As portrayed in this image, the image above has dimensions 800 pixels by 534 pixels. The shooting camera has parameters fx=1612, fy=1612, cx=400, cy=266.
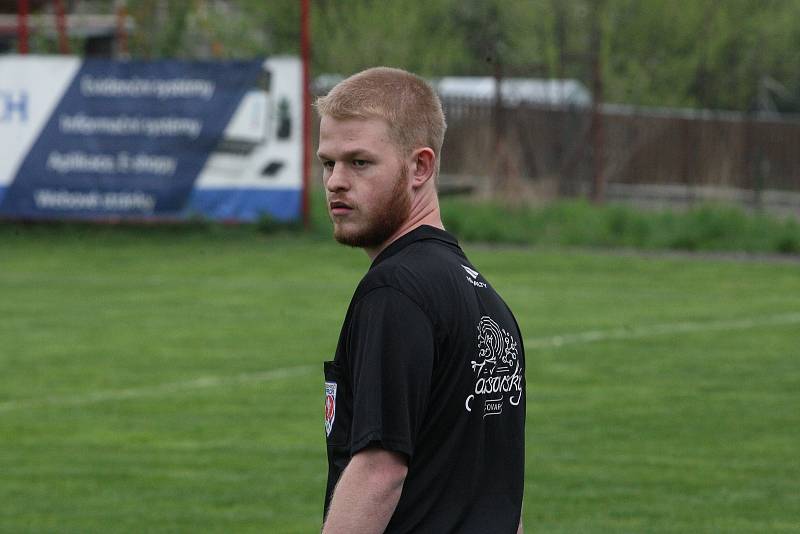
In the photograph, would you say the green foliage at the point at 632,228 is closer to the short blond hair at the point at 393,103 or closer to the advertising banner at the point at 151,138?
the advertising banner at the point at 151,138

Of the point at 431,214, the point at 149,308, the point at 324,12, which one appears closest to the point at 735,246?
the point at 149,308

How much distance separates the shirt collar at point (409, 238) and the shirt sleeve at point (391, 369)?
0.17 meters

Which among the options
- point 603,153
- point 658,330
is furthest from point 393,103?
point 603,153

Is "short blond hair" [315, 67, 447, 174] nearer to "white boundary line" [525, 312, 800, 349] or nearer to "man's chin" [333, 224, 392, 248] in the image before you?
"man's chin" [333, 224, 392, 248]

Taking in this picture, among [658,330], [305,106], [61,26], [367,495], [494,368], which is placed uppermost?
[494,368]

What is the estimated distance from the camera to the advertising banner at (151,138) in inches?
871

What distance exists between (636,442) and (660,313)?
603cm

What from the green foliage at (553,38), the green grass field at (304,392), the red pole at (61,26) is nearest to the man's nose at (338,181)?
the green grass field at (304,392)

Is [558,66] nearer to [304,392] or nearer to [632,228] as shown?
[632,228]

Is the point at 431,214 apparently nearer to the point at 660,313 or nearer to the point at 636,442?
the point at 636,442

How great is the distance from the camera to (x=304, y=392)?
11141 mm

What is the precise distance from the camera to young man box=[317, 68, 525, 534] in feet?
9.99

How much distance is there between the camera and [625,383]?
448 inches

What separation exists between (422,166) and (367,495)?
668 mm
